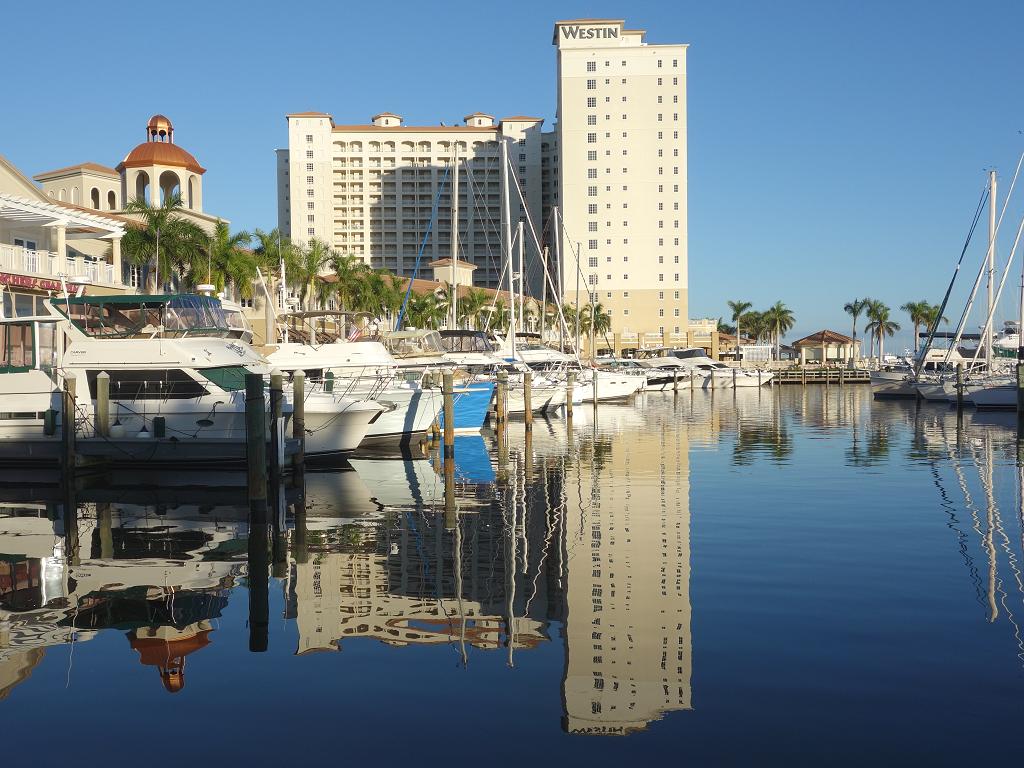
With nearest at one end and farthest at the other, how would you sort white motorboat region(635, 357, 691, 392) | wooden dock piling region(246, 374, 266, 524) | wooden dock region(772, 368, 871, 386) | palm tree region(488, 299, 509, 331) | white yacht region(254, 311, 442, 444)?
wooden dock piling region(246, 374, 266, 524), white yacht region(254, 311, 442, 444), white motorboat region(635, 357, 691, 392), palm tree region(488, 299, 509, 331), wooden dock region(772, 368, 871, 386)

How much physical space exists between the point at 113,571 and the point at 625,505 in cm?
1084

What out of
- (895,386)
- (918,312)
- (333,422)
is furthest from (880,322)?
(333,422)

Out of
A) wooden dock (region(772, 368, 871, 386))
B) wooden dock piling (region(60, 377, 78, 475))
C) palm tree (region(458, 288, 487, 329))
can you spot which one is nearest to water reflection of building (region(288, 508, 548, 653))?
wooden dock piling (region(60, 377, 78, 475))

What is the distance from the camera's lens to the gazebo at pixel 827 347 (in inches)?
5758

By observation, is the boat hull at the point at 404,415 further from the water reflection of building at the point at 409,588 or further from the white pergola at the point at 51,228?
the white pergola at the point at 51,228

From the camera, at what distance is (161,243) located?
2188 inches

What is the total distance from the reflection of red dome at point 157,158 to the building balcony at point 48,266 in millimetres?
33186

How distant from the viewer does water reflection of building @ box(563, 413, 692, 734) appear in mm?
9711

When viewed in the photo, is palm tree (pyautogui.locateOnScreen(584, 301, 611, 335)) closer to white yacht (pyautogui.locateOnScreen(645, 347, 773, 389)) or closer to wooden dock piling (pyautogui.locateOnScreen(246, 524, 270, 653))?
white yacht (pyautogui.locateOnScreen(645, 347, 773, 389))

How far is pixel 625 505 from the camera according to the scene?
22328 mm

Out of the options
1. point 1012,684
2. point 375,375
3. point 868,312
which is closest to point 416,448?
point 375,375

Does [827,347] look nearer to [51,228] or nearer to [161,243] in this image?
[161,243]

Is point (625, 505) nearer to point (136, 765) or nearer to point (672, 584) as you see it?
point (672, 584)

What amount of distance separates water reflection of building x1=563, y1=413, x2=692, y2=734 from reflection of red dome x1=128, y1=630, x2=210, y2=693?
13.6 ft
